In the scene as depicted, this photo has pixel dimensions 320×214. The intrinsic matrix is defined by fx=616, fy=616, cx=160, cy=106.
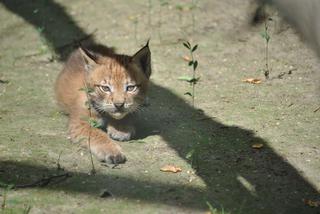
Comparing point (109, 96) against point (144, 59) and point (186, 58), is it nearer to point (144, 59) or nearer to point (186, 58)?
point (144, 59)

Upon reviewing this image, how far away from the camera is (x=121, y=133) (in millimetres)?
6160

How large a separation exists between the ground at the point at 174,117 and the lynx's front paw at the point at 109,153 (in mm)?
98

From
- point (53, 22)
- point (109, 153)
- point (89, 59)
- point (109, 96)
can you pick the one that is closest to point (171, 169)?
point (109, 153)

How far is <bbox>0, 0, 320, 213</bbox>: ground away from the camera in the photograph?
4.99 m

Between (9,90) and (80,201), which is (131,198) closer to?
(80,201)

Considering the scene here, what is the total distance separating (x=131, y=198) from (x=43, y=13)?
5392mm

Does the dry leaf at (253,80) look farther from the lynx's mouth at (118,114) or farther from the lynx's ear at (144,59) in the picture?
the lynx's mouth at (118,114)

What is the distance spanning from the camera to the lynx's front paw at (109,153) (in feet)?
18.3

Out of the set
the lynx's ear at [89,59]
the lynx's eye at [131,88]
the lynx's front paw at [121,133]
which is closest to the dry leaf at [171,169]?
the lynx's front paw at [121,133]

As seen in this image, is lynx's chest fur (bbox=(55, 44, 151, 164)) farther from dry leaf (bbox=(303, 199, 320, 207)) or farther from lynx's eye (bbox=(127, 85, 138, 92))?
dry leaf (bbox=(303, 199, 320, 207))

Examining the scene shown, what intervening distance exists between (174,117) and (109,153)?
134 cm

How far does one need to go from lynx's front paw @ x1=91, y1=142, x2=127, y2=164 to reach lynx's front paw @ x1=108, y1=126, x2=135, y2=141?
1.11 ft

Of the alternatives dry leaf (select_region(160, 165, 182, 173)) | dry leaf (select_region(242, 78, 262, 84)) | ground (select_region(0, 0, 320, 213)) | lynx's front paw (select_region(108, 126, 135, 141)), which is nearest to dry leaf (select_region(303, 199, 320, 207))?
ground (select_region(0, 0, 320, 213))

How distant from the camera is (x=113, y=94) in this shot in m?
6.04
